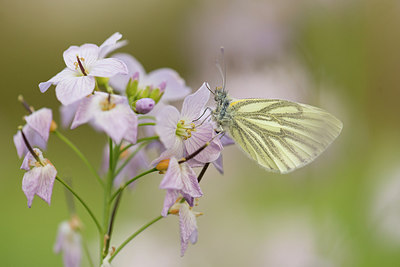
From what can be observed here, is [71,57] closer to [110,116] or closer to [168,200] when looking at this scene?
[110,116]

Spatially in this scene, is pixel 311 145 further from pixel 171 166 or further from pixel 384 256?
pixel 384 256

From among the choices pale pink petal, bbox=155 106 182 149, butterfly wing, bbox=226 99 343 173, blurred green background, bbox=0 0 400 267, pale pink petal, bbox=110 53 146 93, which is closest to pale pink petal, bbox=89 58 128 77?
pale pink petal, bbox=155 106 182 149

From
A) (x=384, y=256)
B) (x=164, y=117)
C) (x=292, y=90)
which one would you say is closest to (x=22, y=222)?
(x=292, y=90)

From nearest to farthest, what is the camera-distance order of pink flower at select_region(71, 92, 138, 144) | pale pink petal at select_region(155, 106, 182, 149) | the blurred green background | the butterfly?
pink flower at select_region(71, 92, 138, 144), pale pink petal at select_region(155, 106, 182, 149), the butterfly, the blurred green background

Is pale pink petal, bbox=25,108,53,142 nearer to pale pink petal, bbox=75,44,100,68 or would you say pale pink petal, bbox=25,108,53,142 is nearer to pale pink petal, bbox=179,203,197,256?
pale pink petal, bbox=75,44,100,68

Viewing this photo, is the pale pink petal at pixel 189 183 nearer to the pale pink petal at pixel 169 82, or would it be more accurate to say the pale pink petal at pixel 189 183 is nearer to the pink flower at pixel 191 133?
the pink flower at pixel 191 133
